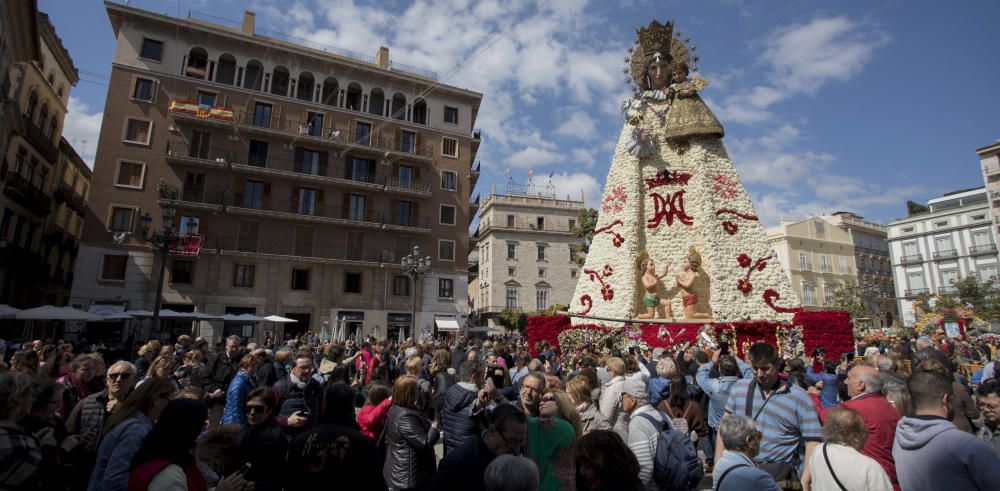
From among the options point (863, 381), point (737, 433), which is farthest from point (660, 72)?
point (737, 433)

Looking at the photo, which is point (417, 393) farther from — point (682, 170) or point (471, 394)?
point (682, 170)

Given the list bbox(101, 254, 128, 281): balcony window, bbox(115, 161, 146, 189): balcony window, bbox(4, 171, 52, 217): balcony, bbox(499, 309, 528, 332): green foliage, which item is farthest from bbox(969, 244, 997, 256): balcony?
bbox(4, 171, 52, 217): balcony

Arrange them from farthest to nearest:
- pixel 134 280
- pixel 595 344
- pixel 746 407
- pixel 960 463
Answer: pixel 134 280, pixel 595 344, pixel 746 407, pixel 960 463

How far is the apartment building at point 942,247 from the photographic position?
40500mm

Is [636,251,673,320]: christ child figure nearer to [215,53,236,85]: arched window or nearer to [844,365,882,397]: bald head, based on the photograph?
[844,365,882,397]: bald head

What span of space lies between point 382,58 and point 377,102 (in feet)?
11.9

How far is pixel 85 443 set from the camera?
3.85 m

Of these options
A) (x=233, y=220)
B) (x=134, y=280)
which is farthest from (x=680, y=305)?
(x=134, y=280)

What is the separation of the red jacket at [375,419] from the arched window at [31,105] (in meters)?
28.0

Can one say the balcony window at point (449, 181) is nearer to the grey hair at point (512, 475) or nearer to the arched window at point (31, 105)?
the arched window at point (31, 105)

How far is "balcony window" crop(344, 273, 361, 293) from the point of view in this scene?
96.0 feet

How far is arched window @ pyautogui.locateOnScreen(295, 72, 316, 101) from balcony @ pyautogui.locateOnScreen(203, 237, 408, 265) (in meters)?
9.15

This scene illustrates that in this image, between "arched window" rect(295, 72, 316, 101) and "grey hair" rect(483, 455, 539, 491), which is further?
"arched window" rect(295, 72, 316, 101)

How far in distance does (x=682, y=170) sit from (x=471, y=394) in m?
16.0
